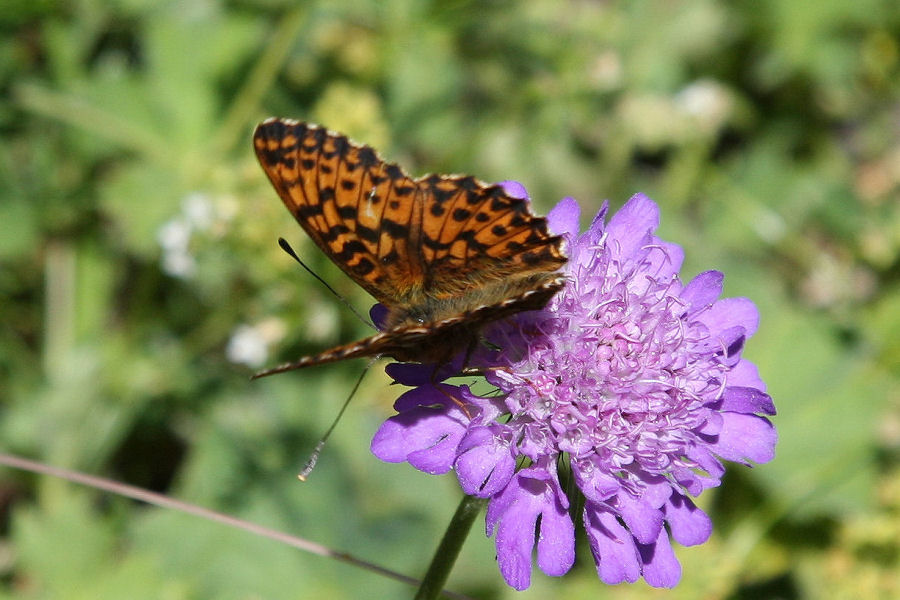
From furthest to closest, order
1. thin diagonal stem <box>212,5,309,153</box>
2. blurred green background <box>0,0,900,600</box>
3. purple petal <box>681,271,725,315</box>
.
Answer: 1. thin diagonal stem <box>212,5,309,153</box>
2. blurred green background <box>0,0,900,600</box>
3. purple petal <box>681,271,725,315</box>

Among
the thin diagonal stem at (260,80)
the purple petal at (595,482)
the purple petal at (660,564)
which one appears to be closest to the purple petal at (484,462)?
the purple petal at (595,482)

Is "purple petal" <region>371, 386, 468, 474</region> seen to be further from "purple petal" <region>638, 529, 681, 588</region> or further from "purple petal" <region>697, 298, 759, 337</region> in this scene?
"purple petal" <region>697, 298, 759, 337</region>

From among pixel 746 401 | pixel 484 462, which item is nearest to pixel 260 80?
pixel 484 462

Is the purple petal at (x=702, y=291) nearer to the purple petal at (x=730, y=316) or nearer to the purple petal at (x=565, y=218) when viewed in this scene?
the purple petal at (x=730, y=316)

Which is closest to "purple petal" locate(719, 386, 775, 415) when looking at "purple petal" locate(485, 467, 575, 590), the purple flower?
the purple flower

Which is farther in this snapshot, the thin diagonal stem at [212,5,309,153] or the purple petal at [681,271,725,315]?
the thin diagonal stem at [212,5,309,153]

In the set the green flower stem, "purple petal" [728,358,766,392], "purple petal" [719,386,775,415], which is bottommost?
the green flower stem
